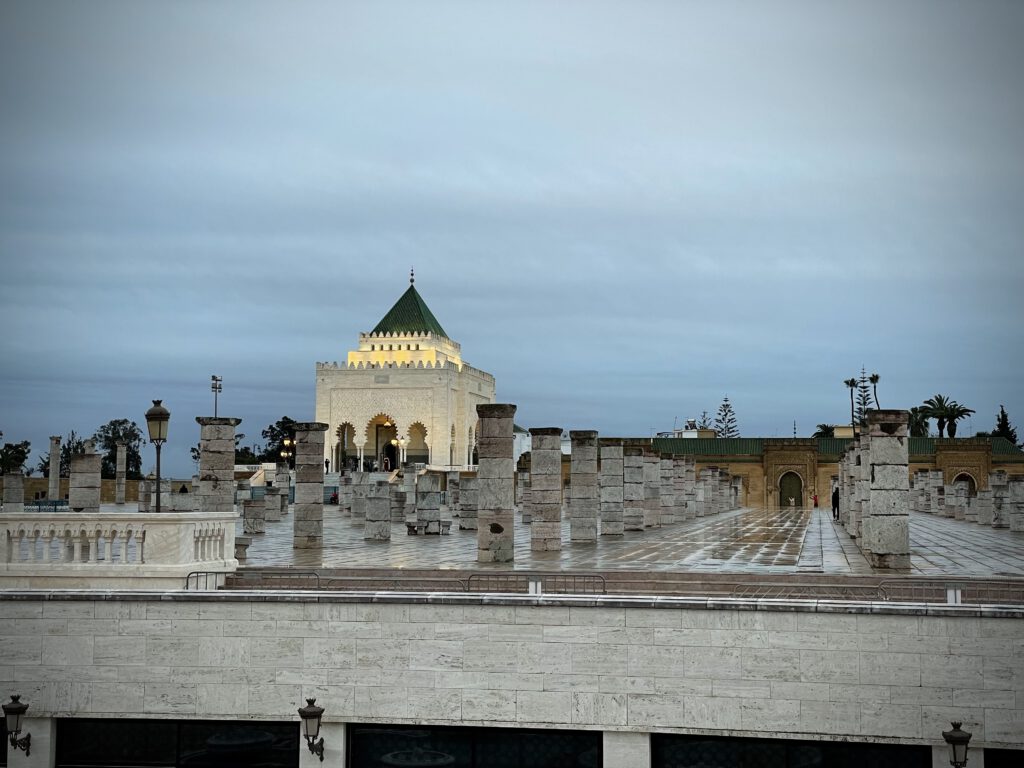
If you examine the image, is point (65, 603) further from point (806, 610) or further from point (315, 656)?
point (806, 610)

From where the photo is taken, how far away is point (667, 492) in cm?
3008

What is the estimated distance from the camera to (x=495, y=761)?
9477mm

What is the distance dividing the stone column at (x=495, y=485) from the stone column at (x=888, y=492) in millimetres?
4636

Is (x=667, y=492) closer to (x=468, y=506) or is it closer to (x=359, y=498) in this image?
(x=468, y=506)

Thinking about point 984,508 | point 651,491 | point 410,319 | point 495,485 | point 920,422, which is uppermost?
point 410,319

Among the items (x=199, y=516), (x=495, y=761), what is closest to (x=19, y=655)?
(x=199, y=516)

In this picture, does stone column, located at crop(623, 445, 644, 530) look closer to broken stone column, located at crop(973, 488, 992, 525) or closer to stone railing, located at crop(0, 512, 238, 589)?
broken stone column, located at crop(973, 488, 992, 525)

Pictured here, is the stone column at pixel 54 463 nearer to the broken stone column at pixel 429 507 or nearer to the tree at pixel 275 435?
the broken stone column at pixel 429 507

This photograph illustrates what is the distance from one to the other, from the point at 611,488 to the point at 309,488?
680cm

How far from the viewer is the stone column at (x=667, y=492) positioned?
29281mm

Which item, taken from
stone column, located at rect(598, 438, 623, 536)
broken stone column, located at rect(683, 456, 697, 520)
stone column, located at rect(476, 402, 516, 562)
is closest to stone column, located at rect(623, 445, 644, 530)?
stone column, located at rect(598, 438, 623, 536)

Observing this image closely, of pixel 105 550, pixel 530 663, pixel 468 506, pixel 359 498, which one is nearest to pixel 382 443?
pixel 359 498

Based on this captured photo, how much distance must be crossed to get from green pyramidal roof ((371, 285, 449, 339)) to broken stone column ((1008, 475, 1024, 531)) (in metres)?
58.1

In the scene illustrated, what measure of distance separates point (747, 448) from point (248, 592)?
54425 millimetres
